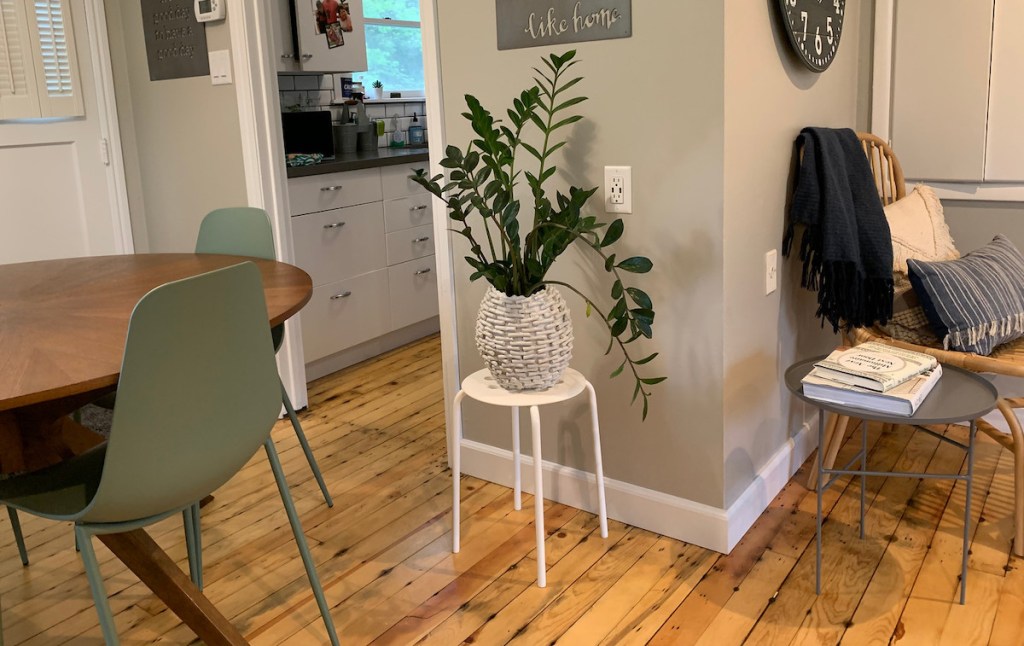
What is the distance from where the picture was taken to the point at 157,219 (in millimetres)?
3498

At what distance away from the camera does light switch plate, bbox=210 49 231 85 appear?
3.04 metres

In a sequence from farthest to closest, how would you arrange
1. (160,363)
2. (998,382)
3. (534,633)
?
(998,382), (534,633), (160,363)

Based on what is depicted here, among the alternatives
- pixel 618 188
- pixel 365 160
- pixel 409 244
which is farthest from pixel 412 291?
pixel 618 188

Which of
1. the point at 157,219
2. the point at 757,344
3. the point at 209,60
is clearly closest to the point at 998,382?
the point at 757,344

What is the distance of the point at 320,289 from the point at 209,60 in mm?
992

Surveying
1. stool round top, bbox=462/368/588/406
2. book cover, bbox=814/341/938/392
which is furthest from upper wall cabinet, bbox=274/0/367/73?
book cover, bbox=814/341/938/392

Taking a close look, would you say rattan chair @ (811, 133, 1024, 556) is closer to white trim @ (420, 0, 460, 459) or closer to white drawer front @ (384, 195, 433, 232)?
white trim @ (420, 0, 460, 459)

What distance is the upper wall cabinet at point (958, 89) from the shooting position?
107 inches

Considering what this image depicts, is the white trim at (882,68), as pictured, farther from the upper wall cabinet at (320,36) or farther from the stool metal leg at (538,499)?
the upper wall cabinet at (320,36)

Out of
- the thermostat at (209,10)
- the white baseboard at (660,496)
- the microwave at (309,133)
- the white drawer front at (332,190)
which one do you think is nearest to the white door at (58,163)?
the thermostat at (209,10)

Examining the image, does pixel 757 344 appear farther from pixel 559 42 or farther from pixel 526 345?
pixel 559 42

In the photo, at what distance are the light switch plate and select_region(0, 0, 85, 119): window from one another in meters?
0.60

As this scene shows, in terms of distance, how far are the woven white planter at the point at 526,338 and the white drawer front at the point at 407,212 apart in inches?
79.4

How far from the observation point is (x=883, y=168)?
287 cm
